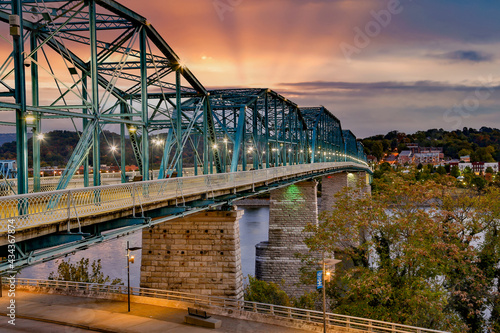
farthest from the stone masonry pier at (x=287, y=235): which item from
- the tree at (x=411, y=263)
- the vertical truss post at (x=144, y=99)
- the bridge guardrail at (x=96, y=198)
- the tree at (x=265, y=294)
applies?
the vertical truss post at (x=144, y=99)

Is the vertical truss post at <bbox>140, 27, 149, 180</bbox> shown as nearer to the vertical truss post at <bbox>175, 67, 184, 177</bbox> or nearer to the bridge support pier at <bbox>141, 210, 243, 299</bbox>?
the vertical truss post at <bbox>175, 67, 184, 177</bbox>

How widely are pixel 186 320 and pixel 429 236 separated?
13.7m

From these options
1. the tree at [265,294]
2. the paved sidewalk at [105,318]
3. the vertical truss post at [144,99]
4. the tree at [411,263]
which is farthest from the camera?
the tree at [265,294]

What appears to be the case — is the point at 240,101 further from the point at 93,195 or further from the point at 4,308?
the point at 93,195

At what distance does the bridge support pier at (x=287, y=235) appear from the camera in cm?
4538

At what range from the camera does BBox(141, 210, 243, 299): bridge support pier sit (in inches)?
961

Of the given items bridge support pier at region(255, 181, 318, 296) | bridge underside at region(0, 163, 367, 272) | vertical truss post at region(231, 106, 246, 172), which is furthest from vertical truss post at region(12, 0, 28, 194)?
bridge support pier at region(255, 181, 318, 296)

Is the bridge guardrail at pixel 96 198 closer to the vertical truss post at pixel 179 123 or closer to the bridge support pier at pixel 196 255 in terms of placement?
the vertical truss post at pixel 179 123

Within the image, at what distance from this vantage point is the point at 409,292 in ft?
77.4

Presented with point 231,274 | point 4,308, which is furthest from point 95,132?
point 4,308

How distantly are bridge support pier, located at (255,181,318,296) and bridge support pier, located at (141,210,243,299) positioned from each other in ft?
65.8

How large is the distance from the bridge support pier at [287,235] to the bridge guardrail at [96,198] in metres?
19.4

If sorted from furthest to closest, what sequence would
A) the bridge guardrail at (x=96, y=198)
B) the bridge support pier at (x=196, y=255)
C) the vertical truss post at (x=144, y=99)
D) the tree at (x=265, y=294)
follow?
the tree at (x=265, y=294), the bridge support pier at (x=196, y=255), the vertical truss post at (x=144, y=99), the bridge guardrail at (x=96, y=198)

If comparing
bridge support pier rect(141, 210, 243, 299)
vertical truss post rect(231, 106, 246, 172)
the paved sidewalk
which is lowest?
the paved sidewalk
